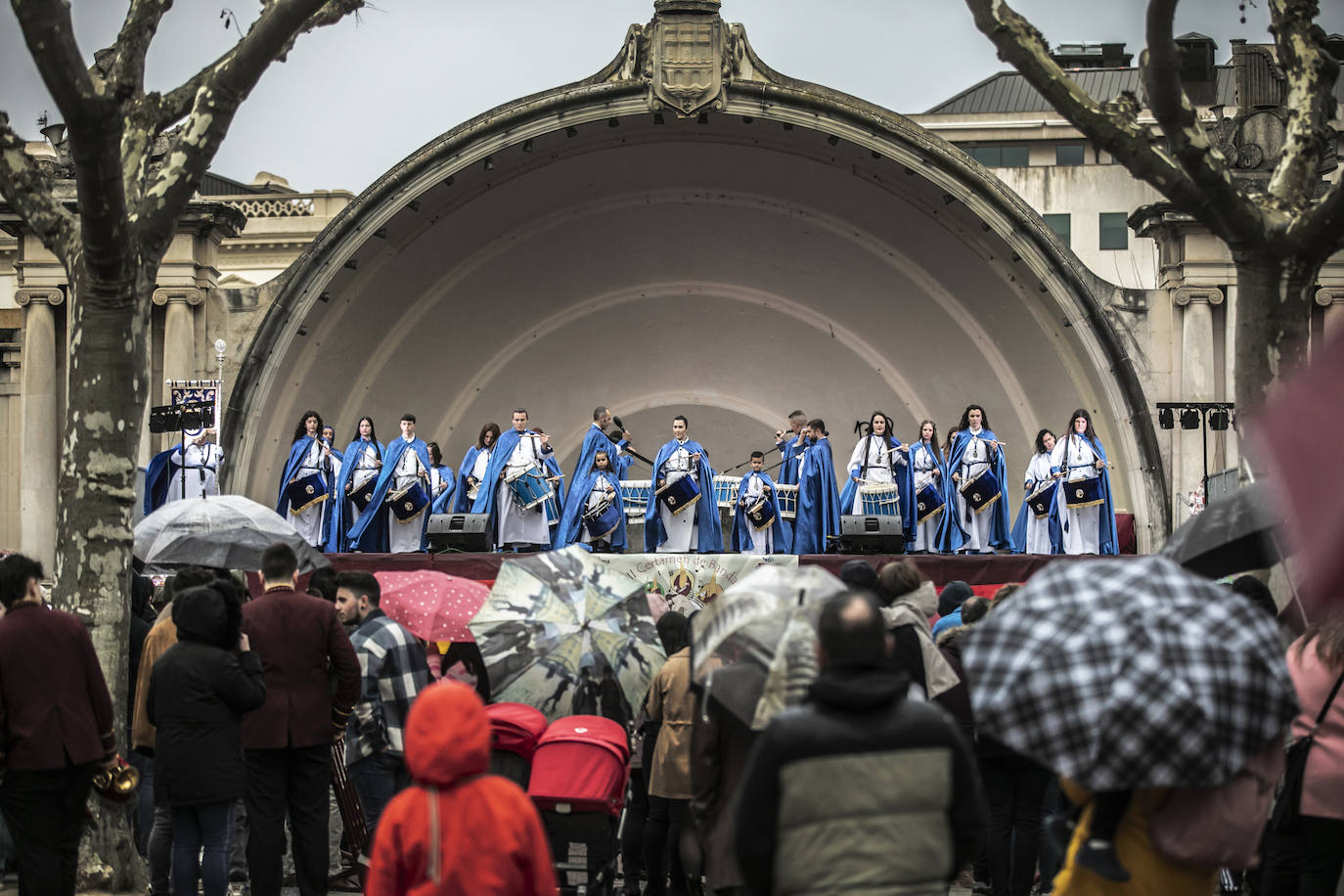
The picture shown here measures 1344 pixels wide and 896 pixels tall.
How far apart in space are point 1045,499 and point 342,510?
8.11m

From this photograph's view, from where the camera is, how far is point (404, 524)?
18125 mm

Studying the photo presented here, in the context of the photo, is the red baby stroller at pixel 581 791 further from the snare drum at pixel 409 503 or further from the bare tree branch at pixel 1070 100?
the snare drum at pixel 409 503

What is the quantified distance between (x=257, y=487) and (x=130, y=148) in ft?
35.0

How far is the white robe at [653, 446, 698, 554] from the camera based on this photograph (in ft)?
58.0

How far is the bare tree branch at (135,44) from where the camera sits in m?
8.00

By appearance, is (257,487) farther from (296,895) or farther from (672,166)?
(296,895)

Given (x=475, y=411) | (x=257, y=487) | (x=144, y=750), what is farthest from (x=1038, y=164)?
(x=144, y=750)

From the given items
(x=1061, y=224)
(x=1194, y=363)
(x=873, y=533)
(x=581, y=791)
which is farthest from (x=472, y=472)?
(x=1061, y=224)

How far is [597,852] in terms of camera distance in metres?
6.73

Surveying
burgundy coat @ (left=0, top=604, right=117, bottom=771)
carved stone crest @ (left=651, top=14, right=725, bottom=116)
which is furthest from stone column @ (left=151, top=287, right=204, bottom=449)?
burgundy coat @ (left=0, top=604, right=117, bottom=771)

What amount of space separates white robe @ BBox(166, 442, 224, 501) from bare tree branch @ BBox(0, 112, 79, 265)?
361 inches

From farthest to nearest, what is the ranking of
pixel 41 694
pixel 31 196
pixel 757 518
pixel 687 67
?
1. pixel 687 67
2. pixel 757 518
3. pixel 31 196
4. pixel 41 694

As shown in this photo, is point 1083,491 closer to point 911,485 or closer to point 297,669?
point 911,485

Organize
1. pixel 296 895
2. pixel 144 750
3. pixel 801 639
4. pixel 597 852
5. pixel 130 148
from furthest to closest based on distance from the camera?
pixel 130 148
pixel 296 895
pixel 144 750
pixel 597 852
pixel 801 639
